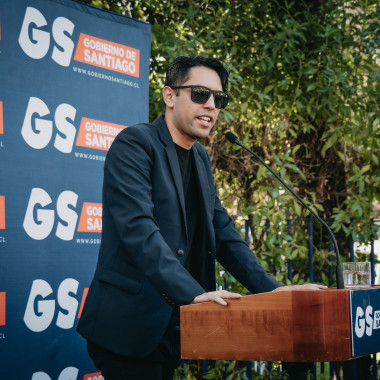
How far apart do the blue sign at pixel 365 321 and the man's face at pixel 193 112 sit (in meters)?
0.92

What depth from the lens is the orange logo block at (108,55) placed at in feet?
10.9

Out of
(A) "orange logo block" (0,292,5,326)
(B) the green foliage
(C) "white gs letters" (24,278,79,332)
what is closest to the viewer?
(A) "orange logo block" (0,292,5,326)

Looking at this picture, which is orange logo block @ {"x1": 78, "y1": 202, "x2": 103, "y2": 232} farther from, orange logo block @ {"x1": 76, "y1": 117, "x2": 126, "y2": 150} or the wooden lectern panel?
the wooden lectern panel

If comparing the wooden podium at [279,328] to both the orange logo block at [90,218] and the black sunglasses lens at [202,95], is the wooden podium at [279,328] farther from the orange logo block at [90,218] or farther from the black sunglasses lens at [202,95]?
the orange logo block at [90,218]

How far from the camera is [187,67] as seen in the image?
228 centimetres

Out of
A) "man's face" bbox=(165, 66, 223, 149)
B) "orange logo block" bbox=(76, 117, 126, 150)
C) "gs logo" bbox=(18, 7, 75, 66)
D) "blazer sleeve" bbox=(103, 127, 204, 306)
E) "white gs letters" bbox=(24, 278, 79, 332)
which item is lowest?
"white gs letters" bbox=(24, 278, 79, 332)

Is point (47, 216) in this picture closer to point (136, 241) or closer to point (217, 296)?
point (136, 241)

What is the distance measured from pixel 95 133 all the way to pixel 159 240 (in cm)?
170

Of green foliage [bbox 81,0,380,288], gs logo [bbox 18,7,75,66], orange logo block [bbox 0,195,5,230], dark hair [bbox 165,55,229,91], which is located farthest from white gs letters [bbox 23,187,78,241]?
green foliage [bbox 81,0,380,288]

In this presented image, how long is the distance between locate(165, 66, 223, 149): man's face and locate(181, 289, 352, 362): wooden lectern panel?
2.95 feet

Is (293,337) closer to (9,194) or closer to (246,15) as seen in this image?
(9,194)

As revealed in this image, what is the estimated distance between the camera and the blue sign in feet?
4.76

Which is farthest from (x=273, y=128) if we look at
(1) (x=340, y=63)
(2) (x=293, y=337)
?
(2) (x=293, y=337)

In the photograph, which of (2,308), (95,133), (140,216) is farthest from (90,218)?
(140,216)
